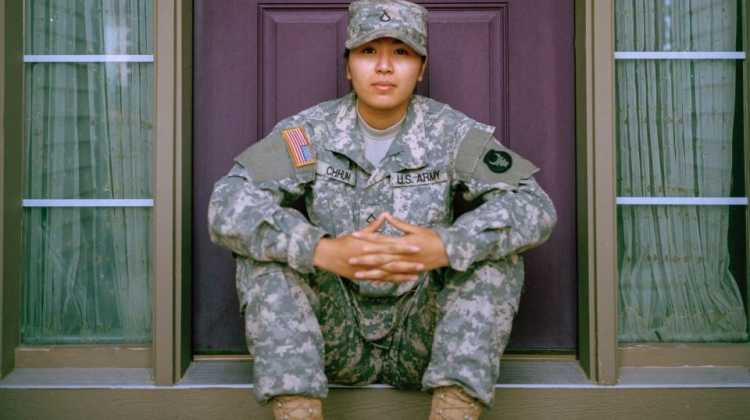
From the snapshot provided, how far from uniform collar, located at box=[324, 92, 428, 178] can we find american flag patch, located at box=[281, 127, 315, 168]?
0.22ft

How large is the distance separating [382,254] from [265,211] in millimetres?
322

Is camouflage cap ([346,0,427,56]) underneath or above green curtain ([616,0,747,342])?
above

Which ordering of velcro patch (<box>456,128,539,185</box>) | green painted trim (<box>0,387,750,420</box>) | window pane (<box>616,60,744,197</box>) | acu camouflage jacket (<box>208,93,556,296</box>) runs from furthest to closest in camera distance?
1. window pane (<box>616,60,744,197</box>)
2. green painted trim (<box>0,387,750,420</box>)
3. velcro patch (<box>456,128,539,185</box>)
4. acu camouflage jacket (<box>208,93,556,296</box>)

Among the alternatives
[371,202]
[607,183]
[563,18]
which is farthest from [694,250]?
[371,202]

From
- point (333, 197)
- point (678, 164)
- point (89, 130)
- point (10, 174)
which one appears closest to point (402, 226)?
point (333, 197)

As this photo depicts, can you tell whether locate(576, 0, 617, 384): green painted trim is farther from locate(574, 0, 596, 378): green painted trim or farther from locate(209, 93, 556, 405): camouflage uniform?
locate(209, 93, 556, 405): camouflage uniform

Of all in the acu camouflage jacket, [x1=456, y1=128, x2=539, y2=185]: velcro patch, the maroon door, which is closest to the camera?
the acu camouflage jacket

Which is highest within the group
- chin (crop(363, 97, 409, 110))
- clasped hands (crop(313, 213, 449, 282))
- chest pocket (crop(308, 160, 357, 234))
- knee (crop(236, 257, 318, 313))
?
chin (crop(363, 97, 409, 110))

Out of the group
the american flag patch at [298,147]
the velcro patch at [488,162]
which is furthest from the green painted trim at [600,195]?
the american flag patch at [298,147]

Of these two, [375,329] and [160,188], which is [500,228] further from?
[160,188]

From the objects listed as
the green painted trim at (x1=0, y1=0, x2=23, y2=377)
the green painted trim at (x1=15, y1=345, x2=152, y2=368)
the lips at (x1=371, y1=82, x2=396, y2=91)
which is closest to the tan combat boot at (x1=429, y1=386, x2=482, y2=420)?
the lips at (x1=371, y1=82, x2=396, y2=91)

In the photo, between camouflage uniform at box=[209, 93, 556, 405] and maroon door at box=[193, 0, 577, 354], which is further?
maroon door at box=[193, 0, 577, 354]

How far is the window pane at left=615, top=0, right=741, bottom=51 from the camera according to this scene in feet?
7.95

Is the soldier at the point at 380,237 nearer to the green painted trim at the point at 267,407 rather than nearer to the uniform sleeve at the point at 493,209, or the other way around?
the uniform sleeve at the point at 493,209
